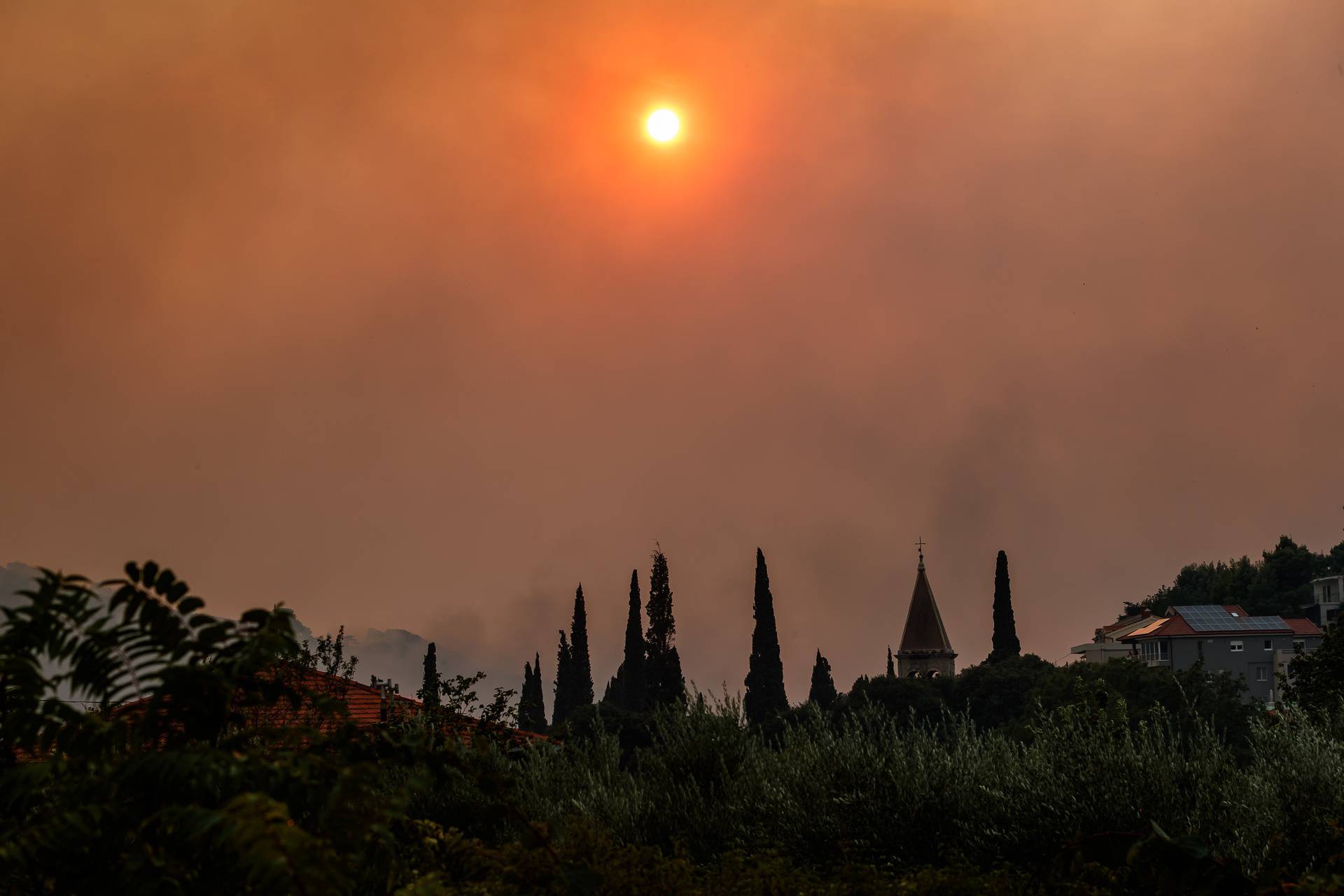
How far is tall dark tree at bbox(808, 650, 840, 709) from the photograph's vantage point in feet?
304

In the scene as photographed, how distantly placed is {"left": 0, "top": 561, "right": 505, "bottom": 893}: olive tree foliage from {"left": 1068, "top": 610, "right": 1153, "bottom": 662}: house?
381ft

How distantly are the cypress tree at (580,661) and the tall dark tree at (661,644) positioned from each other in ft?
29.0

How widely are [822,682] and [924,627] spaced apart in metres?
15.0

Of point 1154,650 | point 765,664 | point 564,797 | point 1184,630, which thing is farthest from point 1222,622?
point 564,797

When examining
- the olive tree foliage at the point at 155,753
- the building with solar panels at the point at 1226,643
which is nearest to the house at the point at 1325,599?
the building with solar panels at the point at 1226,643

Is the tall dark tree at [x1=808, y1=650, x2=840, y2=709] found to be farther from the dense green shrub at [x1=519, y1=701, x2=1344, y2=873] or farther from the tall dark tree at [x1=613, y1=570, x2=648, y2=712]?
the dense green shrub at [x1=519, y1=701, x2=1344, y2=873]

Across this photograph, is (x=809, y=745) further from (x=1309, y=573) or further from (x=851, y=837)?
(x=1309, y=573)

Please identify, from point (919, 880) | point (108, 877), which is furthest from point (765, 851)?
point (108, 877)

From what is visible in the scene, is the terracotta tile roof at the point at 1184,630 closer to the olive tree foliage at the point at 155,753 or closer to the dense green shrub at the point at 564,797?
the dense green shrub at the point at 564,797

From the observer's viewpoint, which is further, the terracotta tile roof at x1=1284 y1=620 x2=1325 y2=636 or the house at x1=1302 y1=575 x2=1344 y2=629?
the house at x1=1302 y1=575 x2=1344 y2=629

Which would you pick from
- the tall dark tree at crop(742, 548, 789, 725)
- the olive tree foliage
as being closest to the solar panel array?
the tall dark tree at crop(742, 548, 789, 725)

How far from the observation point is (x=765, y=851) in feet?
37.9

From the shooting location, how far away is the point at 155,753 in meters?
4.78

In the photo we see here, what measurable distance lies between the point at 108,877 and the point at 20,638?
1.07 metres
